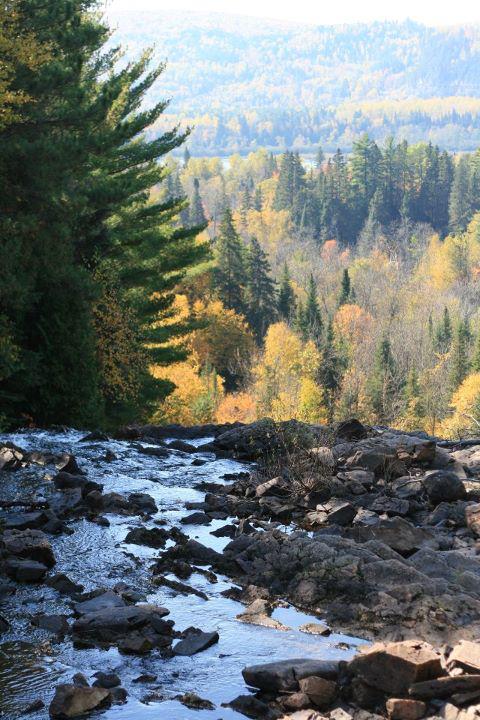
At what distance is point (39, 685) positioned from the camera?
611 cm

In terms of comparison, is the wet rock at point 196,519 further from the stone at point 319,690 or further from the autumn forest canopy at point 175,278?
the autumn forest canopy at point 175,278

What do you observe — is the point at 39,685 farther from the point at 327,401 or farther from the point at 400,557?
the point at 327,401

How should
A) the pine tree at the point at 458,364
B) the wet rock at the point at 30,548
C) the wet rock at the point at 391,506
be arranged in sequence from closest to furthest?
the wet rock at the point at 30,548, the wet rock at the point at 391,506, the pine tree at the point at 458,364

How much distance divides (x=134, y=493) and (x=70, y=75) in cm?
983

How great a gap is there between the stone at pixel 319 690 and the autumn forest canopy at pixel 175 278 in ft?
34.5

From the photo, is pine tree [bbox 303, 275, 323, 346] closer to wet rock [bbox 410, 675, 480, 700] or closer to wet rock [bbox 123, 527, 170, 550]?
wet rock [bbox 123, 527, 170, 550]

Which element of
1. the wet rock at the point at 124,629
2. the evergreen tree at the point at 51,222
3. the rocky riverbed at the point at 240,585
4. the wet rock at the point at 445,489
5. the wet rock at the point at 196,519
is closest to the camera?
the rocky riverbed at the point at 240,585

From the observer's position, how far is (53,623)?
7035 mm

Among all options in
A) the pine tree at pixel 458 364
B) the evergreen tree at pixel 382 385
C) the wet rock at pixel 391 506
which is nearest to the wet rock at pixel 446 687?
the wet rock at pixel 391 506

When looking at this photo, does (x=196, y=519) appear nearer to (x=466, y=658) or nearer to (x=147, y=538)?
(x=147, y=538)

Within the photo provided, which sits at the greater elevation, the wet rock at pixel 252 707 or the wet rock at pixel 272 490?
the wet rock at pixel 252 707

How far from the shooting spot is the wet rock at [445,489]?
36.6ft

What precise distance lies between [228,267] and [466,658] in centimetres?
5795

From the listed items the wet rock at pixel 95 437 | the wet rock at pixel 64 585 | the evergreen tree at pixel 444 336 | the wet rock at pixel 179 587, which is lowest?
the evergreen tree at pixel 444 336
